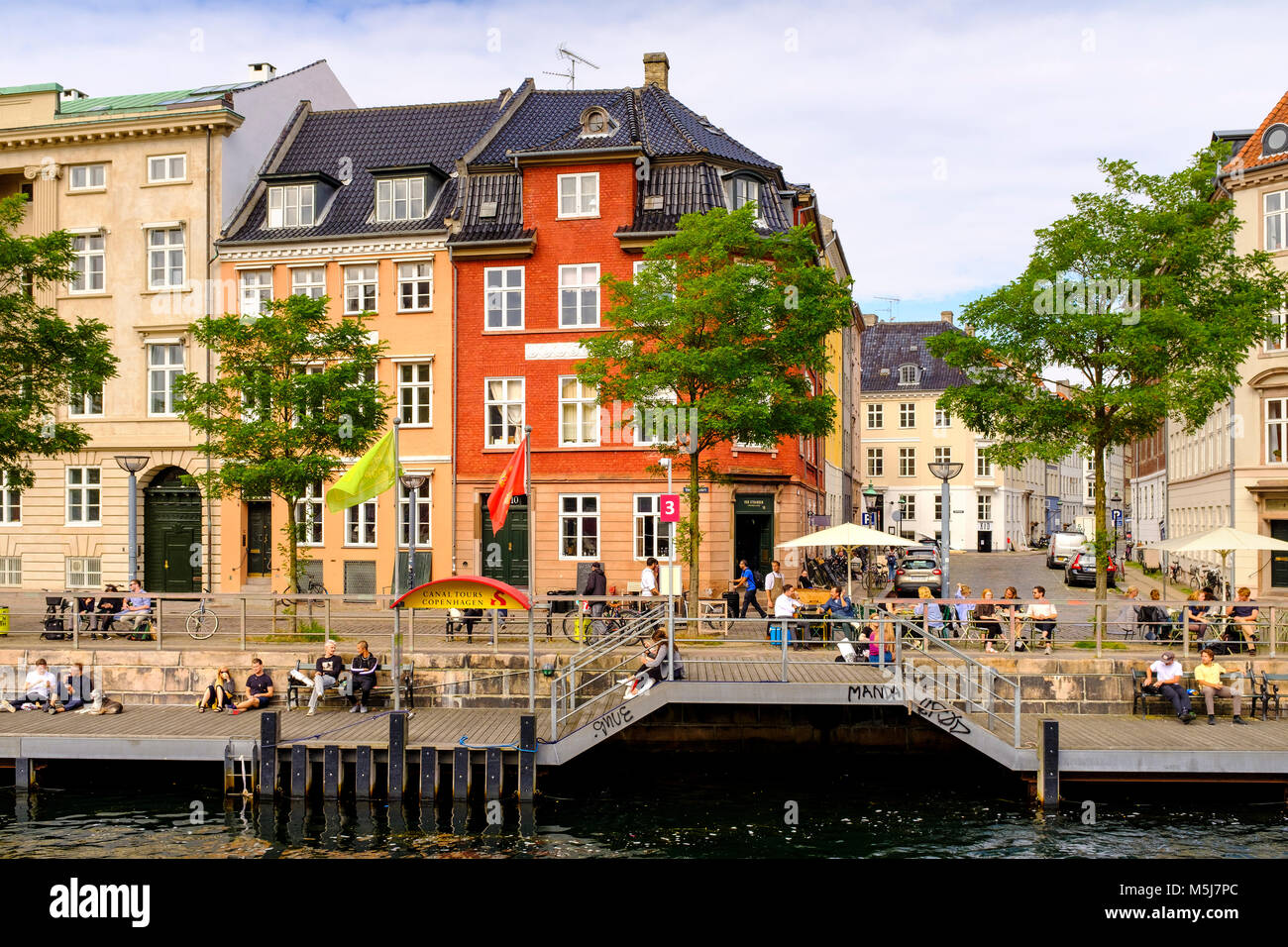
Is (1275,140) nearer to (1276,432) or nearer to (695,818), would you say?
(1276,432)

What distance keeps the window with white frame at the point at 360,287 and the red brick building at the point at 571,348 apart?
2967 mm

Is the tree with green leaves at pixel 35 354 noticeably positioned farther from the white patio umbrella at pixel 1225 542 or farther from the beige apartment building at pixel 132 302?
the white patio umbrella at pixel 1225 542

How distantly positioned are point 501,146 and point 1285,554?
1157 inches

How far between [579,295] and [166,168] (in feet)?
48.7

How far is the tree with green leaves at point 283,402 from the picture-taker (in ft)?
86.7

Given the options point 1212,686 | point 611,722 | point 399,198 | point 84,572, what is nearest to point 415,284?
point 399,198

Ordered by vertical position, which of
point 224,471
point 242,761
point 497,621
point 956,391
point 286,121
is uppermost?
point 286,121

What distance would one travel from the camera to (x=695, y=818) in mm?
18656

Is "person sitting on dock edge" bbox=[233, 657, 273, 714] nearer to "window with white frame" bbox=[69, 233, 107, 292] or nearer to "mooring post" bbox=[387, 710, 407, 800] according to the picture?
"mooring post" bbox=[387, 710, 407, 800]

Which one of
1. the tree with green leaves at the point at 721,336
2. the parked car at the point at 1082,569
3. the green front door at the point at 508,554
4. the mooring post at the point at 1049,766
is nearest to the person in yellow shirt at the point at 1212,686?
the mooring post at the point at 1049,766

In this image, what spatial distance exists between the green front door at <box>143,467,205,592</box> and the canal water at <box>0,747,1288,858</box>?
1719cm

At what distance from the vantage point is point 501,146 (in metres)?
38.8
